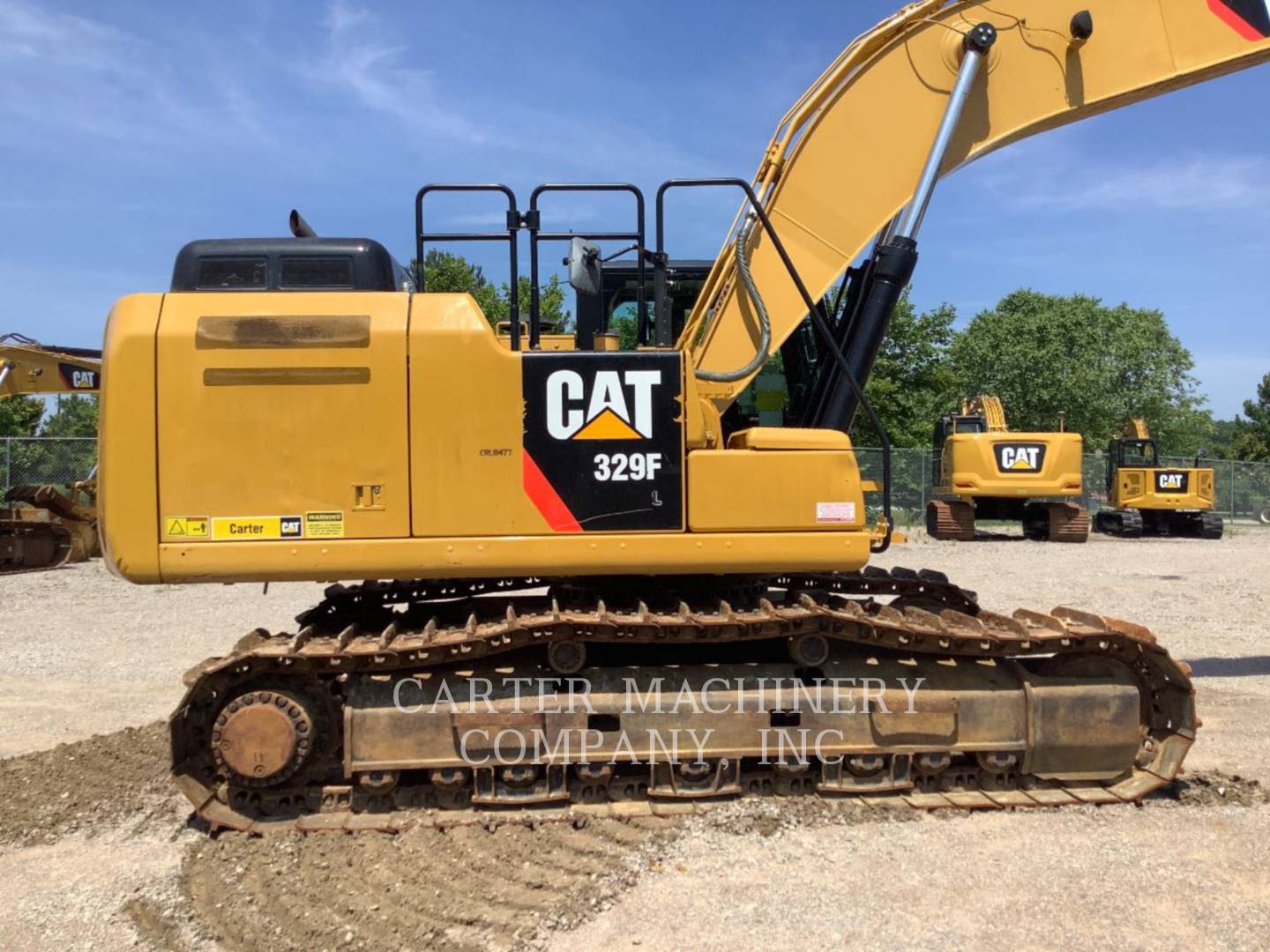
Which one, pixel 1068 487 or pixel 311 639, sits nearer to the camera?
pixel 311 639

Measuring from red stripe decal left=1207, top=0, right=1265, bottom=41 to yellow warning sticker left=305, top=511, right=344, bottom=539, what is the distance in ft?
19.2

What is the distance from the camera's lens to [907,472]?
2617cm

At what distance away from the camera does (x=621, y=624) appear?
4379 mm

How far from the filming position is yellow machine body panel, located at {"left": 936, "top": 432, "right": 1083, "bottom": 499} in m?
19.3

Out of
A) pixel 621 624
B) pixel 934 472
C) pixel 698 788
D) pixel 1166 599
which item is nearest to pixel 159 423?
pixel 621 624

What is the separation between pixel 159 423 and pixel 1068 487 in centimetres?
1897

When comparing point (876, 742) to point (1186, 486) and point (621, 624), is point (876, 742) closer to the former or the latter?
point (621, 624)

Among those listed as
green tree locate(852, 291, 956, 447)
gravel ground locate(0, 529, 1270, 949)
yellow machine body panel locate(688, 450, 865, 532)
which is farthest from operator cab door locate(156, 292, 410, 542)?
green tree locate(852, 291, 956, 447)

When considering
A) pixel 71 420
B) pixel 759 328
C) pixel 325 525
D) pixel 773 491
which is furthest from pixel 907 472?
pixel 71 420

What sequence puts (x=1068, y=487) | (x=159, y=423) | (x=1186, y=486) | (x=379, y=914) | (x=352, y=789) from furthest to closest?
1. (x=1186, y=486)
2. (x=1068, y=487)
3. (x=352, y=789)
4. (x=159, y=423)
5. (x=379, y=914)

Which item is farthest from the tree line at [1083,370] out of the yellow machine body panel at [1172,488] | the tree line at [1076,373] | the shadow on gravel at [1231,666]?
the shadow on gravel at [1231,666]

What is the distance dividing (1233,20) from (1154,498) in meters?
19.4

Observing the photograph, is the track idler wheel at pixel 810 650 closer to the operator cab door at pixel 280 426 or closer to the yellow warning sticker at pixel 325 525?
the operator cab door at pixel 280 426

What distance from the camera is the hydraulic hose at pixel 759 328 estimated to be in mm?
5035
